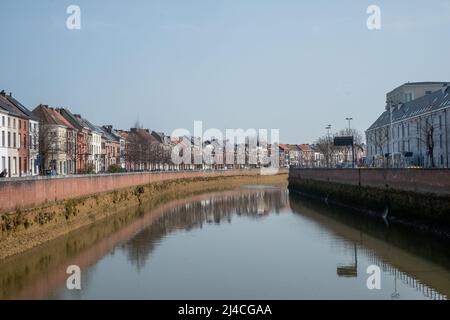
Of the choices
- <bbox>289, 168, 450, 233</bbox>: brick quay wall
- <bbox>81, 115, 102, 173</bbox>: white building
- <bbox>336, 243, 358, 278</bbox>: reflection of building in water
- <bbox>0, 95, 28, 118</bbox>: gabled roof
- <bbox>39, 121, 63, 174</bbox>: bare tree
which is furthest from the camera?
<bbox>81, 115, 102, 173</bbox>: white building

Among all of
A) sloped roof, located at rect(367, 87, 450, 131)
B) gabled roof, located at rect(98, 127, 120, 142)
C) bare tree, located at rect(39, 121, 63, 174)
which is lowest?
bare tree, located at rect(39, 121, 63, 174)

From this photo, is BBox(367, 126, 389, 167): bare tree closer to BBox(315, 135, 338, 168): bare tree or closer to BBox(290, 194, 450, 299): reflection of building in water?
BBox(315, 135, 338, 168): bare tree

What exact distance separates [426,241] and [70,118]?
197ft

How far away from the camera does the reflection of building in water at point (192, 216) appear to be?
27689 millimetres

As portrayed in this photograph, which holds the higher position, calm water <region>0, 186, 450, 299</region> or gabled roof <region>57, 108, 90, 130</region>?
gabled roof <region>57, 108, 90, 130</region>

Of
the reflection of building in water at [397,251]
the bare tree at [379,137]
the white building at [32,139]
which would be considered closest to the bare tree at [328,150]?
the bare tree at [379,137]

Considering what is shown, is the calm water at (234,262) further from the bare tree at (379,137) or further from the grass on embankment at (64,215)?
the bare tree at (379,137)

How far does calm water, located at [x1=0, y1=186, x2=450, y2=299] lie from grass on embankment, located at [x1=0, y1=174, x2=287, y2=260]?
537 millimetres

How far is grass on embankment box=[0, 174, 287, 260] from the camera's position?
22.4 metres

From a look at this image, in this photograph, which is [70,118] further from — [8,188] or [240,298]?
[240,298]

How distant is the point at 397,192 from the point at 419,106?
40139 mm

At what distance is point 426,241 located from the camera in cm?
2606

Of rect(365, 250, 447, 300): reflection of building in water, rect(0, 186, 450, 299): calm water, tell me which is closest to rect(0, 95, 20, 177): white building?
rect(0, 186, 450, 299): calm water
